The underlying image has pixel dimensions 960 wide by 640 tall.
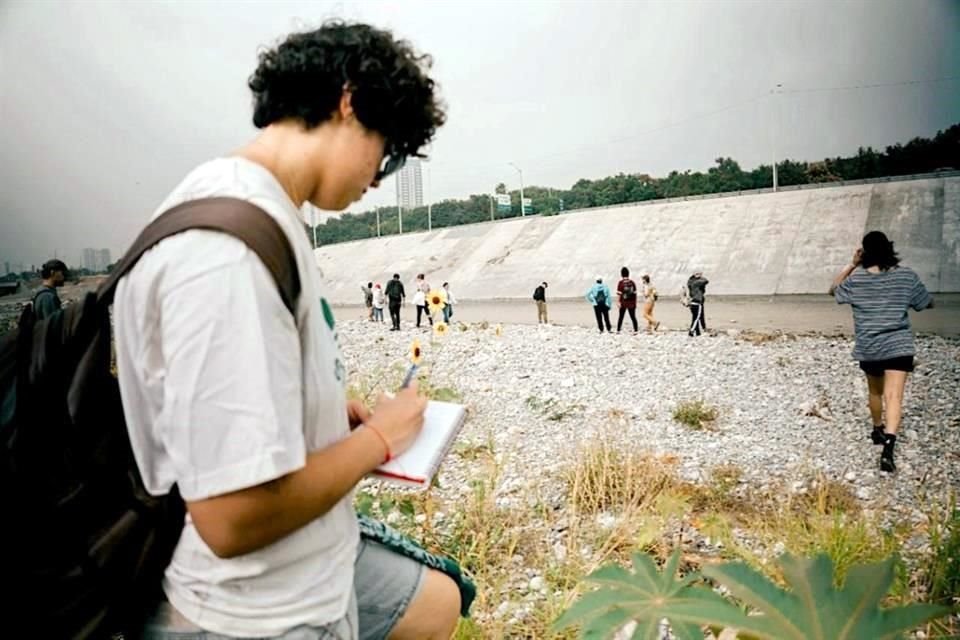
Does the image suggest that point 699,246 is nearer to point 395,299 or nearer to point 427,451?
point 395,299

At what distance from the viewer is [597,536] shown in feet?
8.38

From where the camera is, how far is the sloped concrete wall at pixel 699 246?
1877 cm

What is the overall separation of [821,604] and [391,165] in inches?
30.3

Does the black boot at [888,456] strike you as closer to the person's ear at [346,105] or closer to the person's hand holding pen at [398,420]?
the person's hand holding pen at [398,420]

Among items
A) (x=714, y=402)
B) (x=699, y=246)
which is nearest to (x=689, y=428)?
(x=714, y=402)

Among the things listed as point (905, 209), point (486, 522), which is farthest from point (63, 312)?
point (905, 209)

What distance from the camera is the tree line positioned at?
27.0 meters

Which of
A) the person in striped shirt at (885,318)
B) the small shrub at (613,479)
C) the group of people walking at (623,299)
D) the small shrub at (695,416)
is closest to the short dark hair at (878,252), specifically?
the person in striped shirt at (885,318)

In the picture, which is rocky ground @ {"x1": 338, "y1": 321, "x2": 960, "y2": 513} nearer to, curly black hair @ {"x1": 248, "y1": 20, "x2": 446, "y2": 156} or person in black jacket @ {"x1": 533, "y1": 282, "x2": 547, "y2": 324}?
curly black hair @ {"x1": 248, "y1": 20, "x2": 446, "y2": 156}

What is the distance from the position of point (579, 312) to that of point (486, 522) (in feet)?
45.2

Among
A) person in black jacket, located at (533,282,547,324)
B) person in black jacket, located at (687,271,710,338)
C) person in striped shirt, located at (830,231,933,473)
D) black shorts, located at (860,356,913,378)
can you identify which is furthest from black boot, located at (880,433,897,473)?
person in black jacket, located at (533,282,547,324)

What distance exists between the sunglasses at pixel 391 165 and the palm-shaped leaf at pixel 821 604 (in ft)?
2.21

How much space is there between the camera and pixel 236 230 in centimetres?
60

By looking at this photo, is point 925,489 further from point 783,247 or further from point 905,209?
point 905,209
